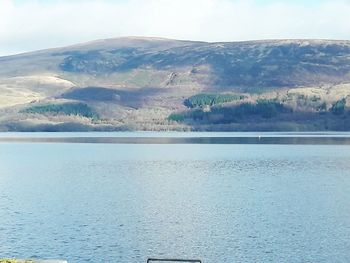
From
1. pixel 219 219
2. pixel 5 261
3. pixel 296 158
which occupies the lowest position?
pixel 296 158

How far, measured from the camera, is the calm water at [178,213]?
44.2 m

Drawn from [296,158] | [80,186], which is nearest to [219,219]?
[80,186]

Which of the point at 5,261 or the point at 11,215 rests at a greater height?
the point at 5,261

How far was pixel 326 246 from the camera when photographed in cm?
4512

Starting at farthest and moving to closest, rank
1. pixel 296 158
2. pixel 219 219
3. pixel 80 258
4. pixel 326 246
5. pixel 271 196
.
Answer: pixel 296 158 → pixel 271 196 → pixel 219 219 → pixel 326 246 → pixel 80 258

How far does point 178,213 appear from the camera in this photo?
195 ft

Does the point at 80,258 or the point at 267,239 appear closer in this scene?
the point at 80,258

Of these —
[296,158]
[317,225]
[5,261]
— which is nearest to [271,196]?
[317,225]

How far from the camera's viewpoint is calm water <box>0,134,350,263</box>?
1739 inches

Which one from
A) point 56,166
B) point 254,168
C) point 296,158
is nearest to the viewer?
point 254,168

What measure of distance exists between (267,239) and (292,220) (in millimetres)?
8278

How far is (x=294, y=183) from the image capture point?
8419 centimetres

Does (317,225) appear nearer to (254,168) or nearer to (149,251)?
(149,251)

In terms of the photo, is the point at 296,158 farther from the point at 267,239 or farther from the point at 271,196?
the point at 267,239
